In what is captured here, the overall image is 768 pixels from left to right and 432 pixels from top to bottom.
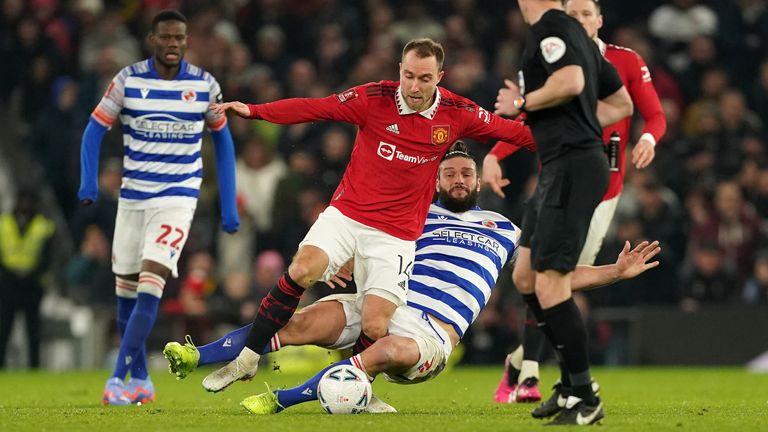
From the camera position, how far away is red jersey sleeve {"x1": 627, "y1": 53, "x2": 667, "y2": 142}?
843cm

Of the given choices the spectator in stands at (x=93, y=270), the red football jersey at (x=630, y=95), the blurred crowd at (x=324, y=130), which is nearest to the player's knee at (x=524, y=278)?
the red football jersey at (x=630, y=95)

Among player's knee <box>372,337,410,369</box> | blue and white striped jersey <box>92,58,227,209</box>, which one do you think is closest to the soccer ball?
player's knee <box>372,337,410,369</box>

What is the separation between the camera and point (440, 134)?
8.59 metres

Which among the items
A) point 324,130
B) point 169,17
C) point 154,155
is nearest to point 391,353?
point 154,155

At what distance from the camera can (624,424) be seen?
7230mm

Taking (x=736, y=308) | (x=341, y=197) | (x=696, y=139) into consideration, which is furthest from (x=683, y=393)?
(x=696, y=139)

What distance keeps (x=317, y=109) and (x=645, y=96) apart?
6.94 ft

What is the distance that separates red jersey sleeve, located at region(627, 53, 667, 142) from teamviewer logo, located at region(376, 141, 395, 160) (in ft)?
5.08

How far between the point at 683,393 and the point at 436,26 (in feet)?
28.3

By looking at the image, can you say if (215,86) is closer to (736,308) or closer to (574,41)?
(574,41)

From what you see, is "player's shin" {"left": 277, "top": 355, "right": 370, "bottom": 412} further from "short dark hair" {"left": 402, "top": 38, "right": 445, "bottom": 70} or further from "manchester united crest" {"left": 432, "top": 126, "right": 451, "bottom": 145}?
"short dark hair" {"left": 402, "top": 38, "right": 445, "bottom": 70}

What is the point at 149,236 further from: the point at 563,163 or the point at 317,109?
the point at 563,163

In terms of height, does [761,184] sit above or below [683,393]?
above

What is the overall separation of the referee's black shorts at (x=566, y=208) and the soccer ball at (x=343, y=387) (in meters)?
1.38
